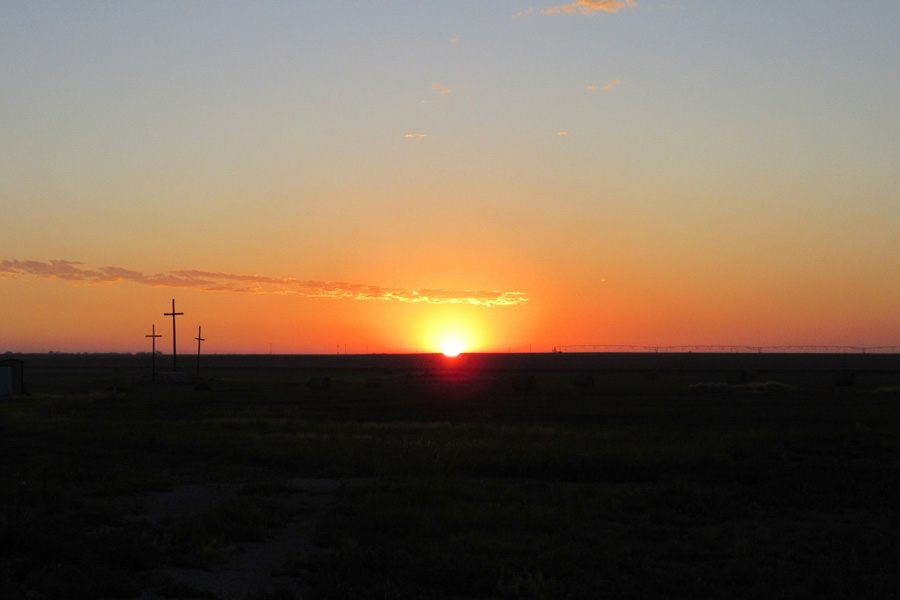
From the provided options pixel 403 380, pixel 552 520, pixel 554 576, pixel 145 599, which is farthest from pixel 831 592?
pixel 403 380

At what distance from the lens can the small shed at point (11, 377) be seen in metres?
55.4

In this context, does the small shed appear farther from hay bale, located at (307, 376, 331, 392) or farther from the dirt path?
the dirt path

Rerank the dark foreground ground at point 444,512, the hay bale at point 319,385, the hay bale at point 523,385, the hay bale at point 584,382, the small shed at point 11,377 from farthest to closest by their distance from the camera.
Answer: the hay bale at point 584,382
the hay bale at point 319,385
the hay bale at point 523,385
the small shed at point 11,377
the dark foreground ground at point 444,512

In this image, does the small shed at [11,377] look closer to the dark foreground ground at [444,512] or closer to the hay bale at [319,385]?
the hay bale at [319,385]

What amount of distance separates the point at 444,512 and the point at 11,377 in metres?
50.0

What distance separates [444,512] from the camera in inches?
579

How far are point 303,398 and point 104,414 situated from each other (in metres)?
17.1

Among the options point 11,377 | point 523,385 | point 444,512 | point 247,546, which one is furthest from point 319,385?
point 247,546

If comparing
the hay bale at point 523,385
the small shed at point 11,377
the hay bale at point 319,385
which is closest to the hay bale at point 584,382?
the hay bale at point 523,385

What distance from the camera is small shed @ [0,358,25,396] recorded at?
5544 centimetres

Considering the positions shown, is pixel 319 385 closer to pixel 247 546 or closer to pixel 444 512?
pixel 444 512

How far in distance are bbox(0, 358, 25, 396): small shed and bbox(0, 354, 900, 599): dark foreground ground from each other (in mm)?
25492

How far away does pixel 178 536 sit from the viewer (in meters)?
12.6

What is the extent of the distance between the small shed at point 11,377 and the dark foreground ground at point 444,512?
25.5 meters
